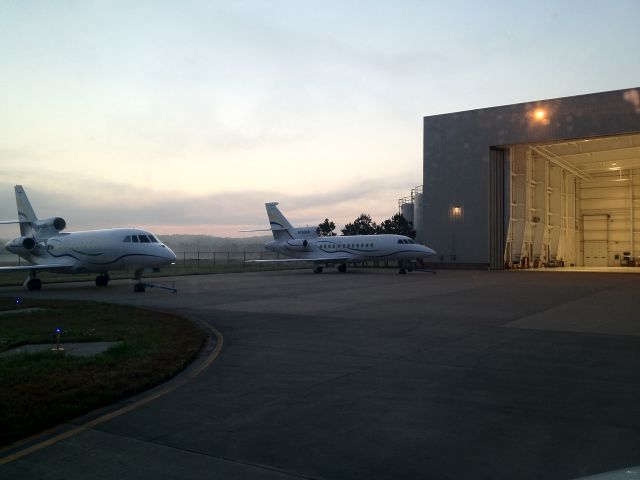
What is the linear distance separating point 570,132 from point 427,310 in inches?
1219

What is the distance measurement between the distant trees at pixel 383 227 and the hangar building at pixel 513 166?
13965 mm

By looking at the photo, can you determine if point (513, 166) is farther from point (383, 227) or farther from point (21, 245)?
point (21, 245)

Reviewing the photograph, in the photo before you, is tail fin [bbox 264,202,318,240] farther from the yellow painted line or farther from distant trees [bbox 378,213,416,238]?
the yellow painted line

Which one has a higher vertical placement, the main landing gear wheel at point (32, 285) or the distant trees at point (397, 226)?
the distant trees at point (397, 226)

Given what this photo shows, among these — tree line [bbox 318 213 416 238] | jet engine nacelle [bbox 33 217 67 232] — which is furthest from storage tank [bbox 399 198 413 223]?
jet engine nacelle [bbox 33 217 67 232]

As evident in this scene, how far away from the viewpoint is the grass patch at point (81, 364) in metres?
6.45

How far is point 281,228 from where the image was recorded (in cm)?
4884

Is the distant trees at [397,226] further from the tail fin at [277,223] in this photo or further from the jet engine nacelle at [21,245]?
the jet engine nacelle at [21,245]

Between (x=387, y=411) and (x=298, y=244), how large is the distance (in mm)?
40273

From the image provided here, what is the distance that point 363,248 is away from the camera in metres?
42.4

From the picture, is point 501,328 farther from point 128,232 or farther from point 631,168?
point 631,168

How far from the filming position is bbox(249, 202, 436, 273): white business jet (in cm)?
4084

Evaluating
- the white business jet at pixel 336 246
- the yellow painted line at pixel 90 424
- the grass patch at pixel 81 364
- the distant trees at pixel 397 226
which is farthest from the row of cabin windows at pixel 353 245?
the yellow painted line at pixel 90 424

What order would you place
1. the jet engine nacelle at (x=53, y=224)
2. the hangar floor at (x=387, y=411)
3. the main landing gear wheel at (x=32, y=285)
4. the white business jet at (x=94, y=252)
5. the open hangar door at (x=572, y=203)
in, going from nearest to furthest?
the hangar floor at (x=387, y=411) → the white business jet at (x=94, y=252) → the main landing gear wheel at (x=32, y=285) → the jet engine nacelle at (x=53, y=224) → the open hangar door at (x=572, y=203)
